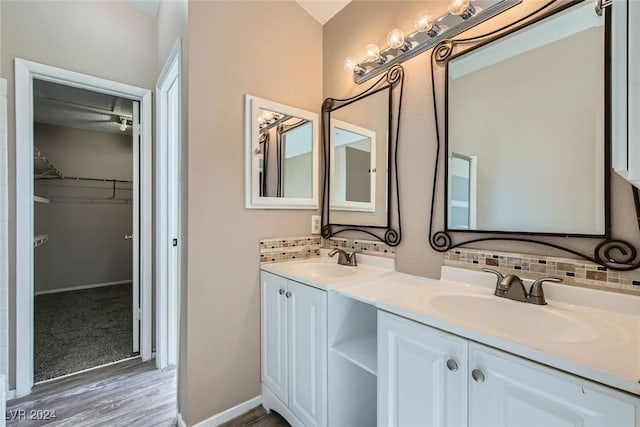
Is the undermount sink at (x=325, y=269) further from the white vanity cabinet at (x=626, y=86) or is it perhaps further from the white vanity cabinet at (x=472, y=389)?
the white vanity cabinet at (x=626, y=86)

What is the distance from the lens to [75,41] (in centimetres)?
195

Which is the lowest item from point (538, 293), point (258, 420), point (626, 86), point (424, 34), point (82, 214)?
point (258, 420)

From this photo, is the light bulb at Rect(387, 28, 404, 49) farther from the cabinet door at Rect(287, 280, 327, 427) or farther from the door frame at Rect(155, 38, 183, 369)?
the door frame at Rect(155, 38, 183, 369)

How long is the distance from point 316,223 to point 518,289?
124 centimetres

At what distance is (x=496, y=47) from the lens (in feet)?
3.86

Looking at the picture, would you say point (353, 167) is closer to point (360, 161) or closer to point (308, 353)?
point (360, 161)

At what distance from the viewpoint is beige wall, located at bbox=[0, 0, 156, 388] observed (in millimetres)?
1729

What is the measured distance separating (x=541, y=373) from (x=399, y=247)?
906mm

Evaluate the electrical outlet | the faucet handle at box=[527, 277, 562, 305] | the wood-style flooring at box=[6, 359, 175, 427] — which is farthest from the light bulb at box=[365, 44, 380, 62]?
the wood-style flooring at box=[6, 359, 175, 427]

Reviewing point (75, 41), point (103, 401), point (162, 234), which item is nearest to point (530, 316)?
point (162, 234)

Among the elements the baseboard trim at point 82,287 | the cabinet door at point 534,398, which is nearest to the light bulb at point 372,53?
the cabinet door at point 534,398

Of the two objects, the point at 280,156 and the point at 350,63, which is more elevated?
the point at 350,63

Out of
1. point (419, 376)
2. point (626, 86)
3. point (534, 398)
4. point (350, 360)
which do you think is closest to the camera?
point (626, 86)

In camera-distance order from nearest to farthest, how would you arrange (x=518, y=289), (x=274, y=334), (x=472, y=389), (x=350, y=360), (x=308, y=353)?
(x=472, y=389)
(x=518, y=289)
(x=350, y=360)
(x=308, y=353)
(x=274, y=334)
